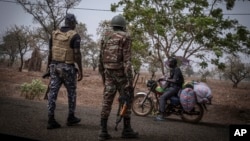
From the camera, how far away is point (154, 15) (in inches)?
413

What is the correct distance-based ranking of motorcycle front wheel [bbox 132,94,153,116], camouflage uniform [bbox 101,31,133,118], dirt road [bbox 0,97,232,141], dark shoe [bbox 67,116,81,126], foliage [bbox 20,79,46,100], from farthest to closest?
foliage [bbox 20,79,46,100] < motorcycle front wheel [bbox 132,94,153,116] < dark shoe [bbox 67,116,81,126] < camouflage uniform [bbox 101,31,133,118] < dirt road [bbox 0,97,232,141]

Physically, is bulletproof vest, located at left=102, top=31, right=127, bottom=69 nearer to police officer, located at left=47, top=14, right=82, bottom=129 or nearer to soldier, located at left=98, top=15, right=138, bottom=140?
soldier, located at left=98, top=15, right=138, bottom=140

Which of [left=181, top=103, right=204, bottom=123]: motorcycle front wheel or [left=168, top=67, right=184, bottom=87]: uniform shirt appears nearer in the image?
[left=168, top=67, right=184, bottom=87]: uniform shirt

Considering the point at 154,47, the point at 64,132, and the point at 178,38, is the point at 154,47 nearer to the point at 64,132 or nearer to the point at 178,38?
the point at 178,38

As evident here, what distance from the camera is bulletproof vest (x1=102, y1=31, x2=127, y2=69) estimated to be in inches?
Answer: 170

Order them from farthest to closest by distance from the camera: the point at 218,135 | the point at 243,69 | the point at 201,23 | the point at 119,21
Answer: the point at 243,69, the point at 201,23, the point at 218,135, the point at 119,21

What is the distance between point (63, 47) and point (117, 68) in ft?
3.99

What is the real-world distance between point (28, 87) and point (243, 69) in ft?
82.0

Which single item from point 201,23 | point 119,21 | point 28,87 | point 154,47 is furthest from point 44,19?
point 119,21

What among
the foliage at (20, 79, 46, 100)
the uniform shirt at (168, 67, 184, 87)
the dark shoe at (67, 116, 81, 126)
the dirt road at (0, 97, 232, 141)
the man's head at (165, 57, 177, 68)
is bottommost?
the dirt road at (0, 97, 232, 141)

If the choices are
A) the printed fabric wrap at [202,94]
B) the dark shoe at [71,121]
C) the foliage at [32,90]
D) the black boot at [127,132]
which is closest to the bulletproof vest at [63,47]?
the dark shoe at [71,121]

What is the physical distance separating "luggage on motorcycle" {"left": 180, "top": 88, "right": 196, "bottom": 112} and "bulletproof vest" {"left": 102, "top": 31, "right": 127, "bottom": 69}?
2.95m

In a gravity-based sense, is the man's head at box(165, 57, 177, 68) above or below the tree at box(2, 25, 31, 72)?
below

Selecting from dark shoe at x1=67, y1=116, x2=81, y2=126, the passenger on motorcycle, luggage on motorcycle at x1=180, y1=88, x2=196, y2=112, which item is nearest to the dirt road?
dark shoe at x1=67, y1=116, x2=81, y2=126
